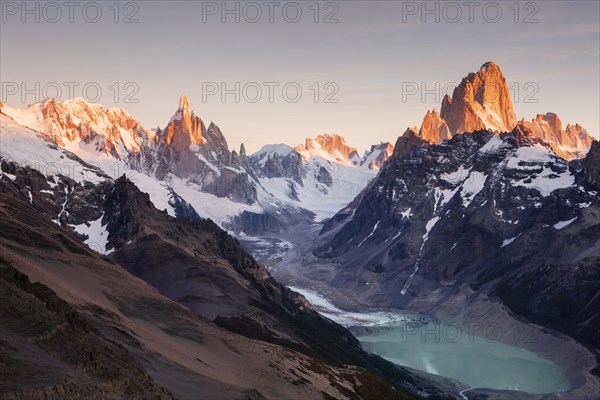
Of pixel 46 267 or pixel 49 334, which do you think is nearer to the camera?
pixel 49 334

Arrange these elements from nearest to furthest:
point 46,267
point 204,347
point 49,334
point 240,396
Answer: point 49,334
point 240,396
point 204,347
point 46,267

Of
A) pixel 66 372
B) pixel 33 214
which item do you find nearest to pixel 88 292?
pixel 33 214

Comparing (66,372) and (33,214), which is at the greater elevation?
(33,214)

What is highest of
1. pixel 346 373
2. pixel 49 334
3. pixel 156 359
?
pixel 49 334

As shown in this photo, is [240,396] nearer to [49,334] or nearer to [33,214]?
[49,334]

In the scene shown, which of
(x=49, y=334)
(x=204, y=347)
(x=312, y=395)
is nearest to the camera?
(x=49, y=334)

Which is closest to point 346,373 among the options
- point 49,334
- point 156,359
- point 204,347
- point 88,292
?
point 204,347

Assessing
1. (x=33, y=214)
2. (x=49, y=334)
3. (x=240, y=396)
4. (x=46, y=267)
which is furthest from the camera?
(x=33, y=214)

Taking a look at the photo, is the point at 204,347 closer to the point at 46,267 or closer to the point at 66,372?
the point at 46,267

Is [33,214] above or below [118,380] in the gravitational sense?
above
